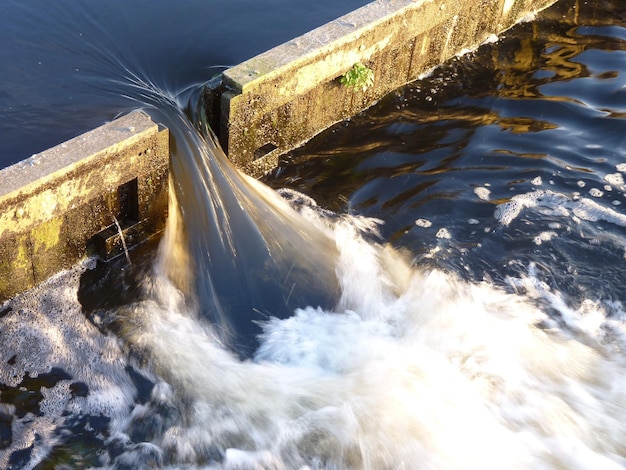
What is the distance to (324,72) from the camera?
26.7ft

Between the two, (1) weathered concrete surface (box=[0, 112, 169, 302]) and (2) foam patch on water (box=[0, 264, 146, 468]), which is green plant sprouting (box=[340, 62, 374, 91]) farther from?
(2) foam patch on water (box=[0, 264, 146, 468])

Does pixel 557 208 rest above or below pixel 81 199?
below

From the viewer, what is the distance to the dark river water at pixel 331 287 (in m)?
6.10

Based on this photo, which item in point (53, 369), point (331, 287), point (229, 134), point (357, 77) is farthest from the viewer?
point (357, 77)

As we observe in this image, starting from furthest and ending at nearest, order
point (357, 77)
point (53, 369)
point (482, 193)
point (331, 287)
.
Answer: point (357, 77) → point (482, 193) → point (331, 287) → point (53, 369)

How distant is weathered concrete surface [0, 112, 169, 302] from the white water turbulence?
0.44 m

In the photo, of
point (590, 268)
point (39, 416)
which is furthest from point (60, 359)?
point (590, 268)

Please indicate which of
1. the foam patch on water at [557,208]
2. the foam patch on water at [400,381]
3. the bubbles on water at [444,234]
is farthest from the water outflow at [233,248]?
the foam patch on water at [557,208]

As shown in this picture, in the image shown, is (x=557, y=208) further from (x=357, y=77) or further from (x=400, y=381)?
(x=400, y=381)

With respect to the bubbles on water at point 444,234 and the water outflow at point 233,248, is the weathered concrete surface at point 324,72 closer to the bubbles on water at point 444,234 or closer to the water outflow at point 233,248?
the water outflow at point 233,248

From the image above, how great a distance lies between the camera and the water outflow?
6.96 meters

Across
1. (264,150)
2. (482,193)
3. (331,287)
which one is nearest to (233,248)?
(331,287)

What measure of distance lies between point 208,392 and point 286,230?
74.8 inches

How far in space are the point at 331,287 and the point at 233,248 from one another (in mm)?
969
